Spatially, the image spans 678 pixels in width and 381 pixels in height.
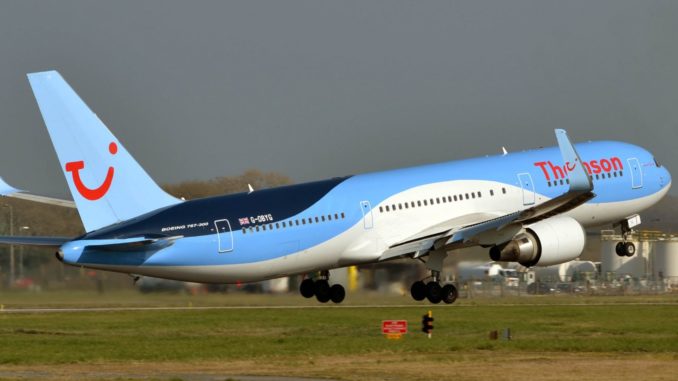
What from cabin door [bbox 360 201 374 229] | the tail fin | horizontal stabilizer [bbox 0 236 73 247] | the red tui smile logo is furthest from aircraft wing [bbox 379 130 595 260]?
horizontal stabilizer [bbox 0 236 73 247]

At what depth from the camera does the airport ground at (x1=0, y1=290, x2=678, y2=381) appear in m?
50.1

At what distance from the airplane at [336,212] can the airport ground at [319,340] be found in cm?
338

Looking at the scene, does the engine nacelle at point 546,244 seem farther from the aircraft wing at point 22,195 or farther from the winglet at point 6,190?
the winglet at point 6,190

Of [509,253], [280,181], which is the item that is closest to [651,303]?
[280,181]

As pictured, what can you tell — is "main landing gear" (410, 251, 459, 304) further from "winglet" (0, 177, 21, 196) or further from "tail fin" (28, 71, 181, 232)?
"winglet" (0, 177, 21, 196)

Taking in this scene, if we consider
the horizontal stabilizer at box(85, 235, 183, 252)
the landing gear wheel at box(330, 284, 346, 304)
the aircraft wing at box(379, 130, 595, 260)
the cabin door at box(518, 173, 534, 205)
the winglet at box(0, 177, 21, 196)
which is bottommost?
the landing gear wheel at box(330, 284, 346, 304)

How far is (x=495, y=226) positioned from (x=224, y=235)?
10468mm

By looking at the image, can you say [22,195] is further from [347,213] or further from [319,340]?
[319,340]

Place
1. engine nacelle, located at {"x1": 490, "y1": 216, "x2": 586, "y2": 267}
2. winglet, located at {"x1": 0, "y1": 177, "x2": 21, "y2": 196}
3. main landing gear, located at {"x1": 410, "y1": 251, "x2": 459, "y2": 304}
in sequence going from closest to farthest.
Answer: winglet, located at {"x1": 0, "y1": 177, "x2": 21, "y2": 196} < engine nacelle, located at {"x1": 490, "y1": 216, "x2": 586, "y2": 267} < main landing gear, located at {"x1": 410, "y1": 251, "x2": 459, "y2": 304}

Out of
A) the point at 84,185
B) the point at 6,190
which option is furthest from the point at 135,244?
the point at 6,190

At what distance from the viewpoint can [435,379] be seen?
46.4 meters

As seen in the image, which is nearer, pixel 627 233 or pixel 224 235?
pixel 224 235

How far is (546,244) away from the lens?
5594 cm

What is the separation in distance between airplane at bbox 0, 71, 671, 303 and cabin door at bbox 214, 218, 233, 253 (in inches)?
1.4
